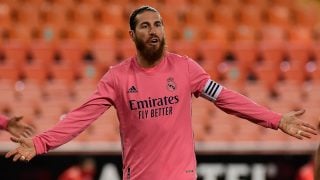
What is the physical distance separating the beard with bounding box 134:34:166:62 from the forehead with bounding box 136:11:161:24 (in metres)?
0.11

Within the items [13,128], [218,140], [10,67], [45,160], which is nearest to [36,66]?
[10,67]

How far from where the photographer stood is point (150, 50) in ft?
15.1

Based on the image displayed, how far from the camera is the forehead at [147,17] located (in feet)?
14.9

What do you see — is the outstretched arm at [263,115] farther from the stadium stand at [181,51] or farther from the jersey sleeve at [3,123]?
the stadium stand at [181,51]

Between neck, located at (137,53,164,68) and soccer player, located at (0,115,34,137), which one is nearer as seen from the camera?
neck, located at (137,53,164,68)

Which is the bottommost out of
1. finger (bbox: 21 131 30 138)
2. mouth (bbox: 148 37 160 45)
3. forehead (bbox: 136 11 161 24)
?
finger (bbox: 21 131 30 138)

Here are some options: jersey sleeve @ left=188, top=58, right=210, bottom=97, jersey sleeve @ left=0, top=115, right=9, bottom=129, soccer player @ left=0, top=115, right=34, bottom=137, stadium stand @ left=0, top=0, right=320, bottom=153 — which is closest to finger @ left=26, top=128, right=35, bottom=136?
soccer player @ left=0, top=115, right=34, bottom=137

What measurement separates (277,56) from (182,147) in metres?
7.31

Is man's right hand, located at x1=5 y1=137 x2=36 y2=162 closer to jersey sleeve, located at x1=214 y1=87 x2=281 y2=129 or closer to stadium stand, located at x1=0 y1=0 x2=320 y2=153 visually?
jersey sleeve, located at x1=214 y1=87 x2=281 y2=129

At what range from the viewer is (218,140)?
9891mm

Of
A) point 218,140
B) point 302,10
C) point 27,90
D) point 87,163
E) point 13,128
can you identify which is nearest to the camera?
point 13,128

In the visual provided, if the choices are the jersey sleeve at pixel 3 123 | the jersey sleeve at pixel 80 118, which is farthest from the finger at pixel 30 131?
the jersey sleeve at pixel 80 118

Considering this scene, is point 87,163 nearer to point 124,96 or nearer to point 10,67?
point 10,67

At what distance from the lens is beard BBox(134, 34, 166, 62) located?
180 inches
